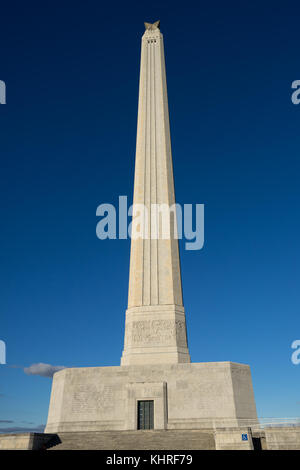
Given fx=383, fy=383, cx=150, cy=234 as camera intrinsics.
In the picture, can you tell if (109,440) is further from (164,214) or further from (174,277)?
(164,214)

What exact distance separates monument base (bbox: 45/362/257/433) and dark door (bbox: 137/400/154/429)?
0.40 feet

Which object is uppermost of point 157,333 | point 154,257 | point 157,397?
point 154,257

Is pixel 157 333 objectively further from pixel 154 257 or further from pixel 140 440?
pixel 140 440

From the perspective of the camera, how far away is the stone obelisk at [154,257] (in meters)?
25.4

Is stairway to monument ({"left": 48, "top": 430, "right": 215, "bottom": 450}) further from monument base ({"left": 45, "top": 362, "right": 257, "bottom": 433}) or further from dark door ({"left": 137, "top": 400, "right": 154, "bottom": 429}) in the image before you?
dark door ({"left": 137, "top": 400, "right": 154, "bottom": 429})

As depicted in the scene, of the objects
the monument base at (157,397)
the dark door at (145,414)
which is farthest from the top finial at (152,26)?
the dark door at (145,414)

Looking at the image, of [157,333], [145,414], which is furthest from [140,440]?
[157,333]

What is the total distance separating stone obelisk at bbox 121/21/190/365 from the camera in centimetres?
2544

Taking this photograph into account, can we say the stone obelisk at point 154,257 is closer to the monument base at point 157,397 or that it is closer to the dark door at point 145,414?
the monument base at point 157,397

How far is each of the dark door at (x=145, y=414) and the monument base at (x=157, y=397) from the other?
12cm

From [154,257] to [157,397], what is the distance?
9646mm

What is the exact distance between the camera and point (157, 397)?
22.8m

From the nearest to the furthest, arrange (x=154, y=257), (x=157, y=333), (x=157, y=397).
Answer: (x=157, y=397) → (x=157, y=333) → (x=154, y=257)
